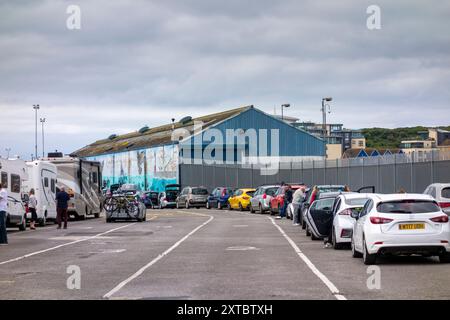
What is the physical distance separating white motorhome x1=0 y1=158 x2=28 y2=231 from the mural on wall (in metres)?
50.8

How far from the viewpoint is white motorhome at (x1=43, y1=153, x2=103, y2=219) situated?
49.2m

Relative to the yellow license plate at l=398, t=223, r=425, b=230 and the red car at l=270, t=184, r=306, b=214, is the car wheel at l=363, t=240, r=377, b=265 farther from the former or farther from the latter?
the red car at l=270, t=184, r=306, b=214

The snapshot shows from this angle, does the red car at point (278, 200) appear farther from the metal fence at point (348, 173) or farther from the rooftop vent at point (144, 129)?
the rooftop vent at point (144, 129)

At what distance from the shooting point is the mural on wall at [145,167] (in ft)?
304

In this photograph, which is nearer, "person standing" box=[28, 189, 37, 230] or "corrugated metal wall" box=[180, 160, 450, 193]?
"person standing" box=[28, 189, 37, 230]

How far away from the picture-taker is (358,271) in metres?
18.0

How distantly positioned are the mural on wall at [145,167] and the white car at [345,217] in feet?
217

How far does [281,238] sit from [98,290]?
15.8 meters

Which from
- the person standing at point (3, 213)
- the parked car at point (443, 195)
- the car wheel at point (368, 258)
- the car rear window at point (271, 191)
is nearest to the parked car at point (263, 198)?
the car rear window at point (271, 191)

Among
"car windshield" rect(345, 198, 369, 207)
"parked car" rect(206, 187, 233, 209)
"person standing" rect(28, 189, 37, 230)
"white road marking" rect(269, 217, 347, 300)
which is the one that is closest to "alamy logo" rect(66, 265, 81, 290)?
"white road marking" rect(269, 217, 347, 300)

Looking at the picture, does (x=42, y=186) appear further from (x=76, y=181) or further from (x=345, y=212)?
(x=345, y=212)

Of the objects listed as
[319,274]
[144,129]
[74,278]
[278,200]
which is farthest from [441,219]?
[144,129]
